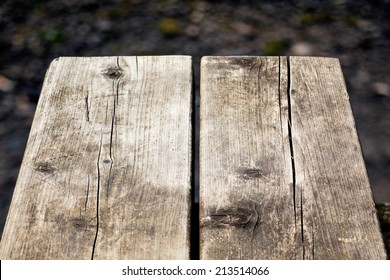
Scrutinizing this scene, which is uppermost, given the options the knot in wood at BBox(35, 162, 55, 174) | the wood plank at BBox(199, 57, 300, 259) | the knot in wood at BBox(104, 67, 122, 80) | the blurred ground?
the wood plank at BBox(199, 57, 300, 259)

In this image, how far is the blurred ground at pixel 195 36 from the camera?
2.95 metres

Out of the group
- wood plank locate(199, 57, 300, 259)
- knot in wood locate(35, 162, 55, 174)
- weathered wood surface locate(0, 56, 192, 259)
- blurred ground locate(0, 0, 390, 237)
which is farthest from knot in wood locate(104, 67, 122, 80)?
blurred ground locate(0, 0, 390, 237)

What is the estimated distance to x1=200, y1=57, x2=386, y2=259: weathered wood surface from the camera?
115 centimetres

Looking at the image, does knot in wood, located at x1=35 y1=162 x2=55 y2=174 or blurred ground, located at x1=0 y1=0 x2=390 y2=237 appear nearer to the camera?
knot in wood, located at x1=35 y1=162 x2=55 y2=174

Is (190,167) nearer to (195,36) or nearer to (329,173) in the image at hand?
(329,173)

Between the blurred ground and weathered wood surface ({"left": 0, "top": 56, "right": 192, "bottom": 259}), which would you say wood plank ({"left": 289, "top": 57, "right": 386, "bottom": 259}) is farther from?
the blurred ground

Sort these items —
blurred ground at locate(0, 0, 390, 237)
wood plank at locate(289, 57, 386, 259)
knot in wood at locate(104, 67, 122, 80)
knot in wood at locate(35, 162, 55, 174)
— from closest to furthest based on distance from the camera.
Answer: wood plank at locate(289, 57, 386, 259)
knot in wood at locate(35, 162, 55, 174)
knot in wood at locate(104, 67, 122, 80)
blurred ground at locate(0, 0, 390, 237)

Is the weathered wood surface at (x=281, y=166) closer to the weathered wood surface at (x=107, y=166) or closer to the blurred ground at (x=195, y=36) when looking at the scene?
the weathered wood surface at (x=107, y=166)

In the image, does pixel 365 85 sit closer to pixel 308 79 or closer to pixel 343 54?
pixel 343 54

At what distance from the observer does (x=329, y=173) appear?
4.20 ft

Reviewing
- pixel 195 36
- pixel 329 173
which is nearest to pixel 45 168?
pixel 329 173

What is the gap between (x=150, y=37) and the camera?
131 inches

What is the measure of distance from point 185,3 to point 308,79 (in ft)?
7.17

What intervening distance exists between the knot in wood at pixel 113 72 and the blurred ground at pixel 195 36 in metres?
1.29
